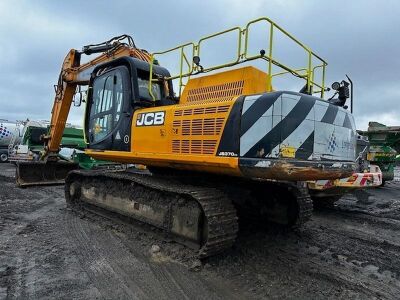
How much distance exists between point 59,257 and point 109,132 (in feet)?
7.20

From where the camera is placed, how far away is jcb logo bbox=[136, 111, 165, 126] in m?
5.26

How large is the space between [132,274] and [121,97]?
9.44 feet

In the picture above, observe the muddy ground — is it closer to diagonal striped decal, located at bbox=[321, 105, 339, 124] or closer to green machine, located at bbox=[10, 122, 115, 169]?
diagonal striped decal, located at bbox=[321, 105, 339, 124]

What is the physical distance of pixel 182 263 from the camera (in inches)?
189

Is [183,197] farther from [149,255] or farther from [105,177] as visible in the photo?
[105,177]

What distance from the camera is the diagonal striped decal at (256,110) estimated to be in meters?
4.16

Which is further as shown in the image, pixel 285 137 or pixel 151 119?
pixel 151 119

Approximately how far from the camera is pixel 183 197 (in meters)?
5.19

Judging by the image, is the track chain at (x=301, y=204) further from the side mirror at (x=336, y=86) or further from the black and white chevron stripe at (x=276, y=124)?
the black and white chevron stripe at (x=276, y=124)

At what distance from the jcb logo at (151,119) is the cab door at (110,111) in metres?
0.31

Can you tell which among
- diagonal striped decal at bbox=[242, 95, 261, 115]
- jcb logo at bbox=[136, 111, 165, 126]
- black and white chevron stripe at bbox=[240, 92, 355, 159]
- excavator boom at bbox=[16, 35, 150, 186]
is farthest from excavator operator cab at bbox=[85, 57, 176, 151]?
black and white chevron stripe at bbox=[240, 92, 355, 159]

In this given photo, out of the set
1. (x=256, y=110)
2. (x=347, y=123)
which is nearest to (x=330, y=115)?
(x=347, y=123)

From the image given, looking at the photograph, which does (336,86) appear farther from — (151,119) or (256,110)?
(151,119)

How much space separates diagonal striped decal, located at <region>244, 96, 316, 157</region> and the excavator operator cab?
7.80ft
